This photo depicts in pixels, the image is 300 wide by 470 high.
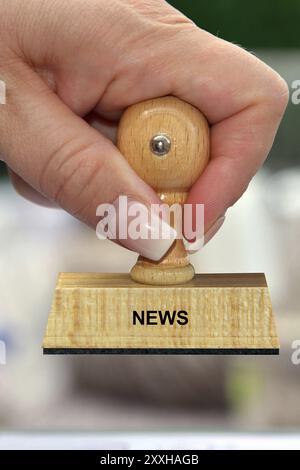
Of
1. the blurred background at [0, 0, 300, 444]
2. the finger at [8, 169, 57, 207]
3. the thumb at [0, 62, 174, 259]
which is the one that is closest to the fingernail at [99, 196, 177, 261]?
the thumb at [0, 62, 174, 259]

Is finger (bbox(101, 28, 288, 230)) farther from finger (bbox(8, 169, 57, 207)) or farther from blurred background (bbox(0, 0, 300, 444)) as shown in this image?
blurred background (bbox(0, 0, 300, 444))

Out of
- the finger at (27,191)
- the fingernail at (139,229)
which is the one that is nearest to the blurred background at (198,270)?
the finger at (27,191)

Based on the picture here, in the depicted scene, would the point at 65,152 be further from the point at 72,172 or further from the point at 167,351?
the point at 167,351

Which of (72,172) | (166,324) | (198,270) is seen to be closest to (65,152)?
(72,172)

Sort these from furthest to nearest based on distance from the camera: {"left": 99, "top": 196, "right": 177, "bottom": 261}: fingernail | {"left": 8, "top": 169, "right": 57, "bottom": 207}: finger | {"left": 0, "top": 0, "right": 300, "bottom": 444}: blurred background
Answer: {"left": 0, "top": 0, "right": 300, "bottom": 444}: blurred background
{"left": 8, "top": 169, "right": 57, "bottom": 207}: finger
{"left": 99, "top": 196, "right": 177, "bottom": 261}: fingernail

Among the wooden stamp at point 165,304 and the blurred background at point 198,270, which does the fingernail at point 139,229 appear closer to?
the wooden stamp at point 165,304
